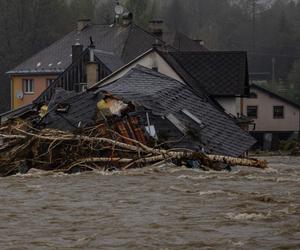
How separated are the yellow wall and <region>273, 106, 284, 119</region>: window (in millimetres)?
16148

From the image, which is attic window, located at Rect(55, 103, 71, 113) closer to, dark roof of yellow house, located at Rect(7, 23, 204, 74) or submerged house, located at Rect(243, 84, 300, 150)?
dark roof of yellow house, located at Rect(7, 23, 204, 74)

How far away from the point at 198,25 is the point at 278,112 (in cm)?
6987

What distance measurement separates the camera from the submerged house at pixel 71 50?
205 feet

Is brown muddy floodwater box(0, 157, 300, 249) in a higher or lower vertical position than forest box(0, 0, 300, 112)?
lower

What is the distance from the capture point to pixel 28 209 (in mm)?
17484

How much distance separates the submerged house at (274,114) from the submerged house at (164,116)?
3262cm

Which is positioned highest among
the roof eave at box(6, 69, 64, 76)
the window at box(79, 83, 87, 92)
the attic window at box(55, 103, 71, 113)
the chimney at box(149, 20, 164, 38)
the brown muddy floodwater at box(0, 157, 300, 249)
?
the chimney at box(149, 20, 164, 38)

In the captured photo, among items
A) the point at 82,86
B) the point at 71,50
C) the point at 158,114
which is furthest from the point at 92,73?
the point at 71,50

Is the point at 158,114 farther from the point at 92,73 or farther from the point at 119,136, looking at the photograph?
the point at 92,73

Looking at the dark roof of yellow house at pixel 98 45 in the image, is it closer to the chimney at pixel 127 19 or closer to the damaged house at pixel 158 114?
the chimney at pixel 127 19

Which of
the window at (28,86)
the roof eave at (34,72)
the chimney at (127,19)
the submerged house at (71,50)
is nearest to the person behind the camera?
the submerged house at (71,50)

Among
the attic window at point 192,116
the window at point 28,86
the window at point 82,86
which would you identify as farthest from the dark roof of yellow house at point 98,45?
the attic window at point 192,116

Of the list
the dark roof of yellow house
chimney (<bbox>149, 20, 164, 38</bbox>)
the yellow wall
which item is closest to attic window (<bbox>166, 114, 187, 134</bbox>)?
the dark roof of yellow house

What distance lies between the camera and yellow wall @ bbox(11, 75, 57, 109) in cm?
6364
